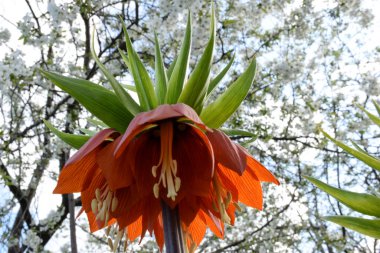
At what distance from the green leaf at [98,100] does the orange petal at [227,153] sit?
12 cm

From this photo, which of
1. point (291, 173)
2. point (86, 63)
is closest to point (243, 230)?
point (291, 173)

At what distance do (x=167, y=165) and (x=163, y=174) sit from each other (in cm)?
2

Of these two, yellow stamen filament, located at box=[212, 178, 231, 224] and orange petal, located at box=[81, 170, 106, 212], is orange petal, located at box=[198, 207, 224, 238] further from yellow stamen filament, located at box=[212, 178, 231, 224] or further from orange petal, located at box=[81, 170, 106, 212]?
orange petal, located at box=[81, 170, 106, 212]

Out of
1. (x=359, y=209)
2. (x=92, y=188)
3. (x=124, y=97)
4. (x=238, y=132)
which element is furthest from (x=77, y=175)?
(x=359, y=209)

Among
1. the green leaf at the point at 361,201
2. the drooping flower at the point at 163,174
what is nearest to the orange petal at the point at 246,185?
the drooping flower at the point at 163,174

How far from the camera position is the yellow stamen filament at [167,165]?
1.81 feet

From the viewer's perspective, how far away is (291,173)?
6113 mm

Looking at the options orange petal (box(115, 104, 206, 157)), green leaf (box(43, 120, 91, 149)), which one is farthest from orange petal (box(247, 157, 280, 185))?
green leaf (box(43, 120, 91, 149))

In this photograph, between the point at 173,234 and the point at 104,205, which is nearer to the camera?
the point at 173,234

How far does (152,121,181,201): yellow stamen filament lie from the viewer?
552 millimetres

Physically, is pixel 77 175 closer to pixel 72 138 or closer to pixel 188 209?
pixel 72 138

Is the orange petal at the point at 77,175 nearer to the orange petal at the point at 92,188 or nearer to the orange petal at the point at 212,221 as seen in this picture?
the orange petal at the point at 92,188

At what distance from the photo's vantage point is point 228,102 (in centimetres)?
61

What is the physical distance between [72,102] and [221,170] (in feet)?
14.9
